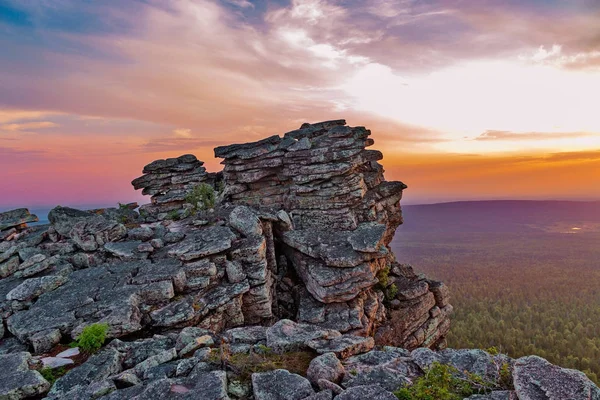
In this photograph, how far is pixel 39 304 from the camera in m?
22.4

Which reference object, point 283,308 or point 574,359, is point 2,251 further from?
point 574,359

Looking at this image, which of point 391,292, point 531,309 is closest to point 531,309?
point 531,309

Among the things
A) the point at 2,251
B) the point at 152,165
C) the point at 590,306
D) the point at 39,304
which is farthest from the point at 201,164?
the point at 590,306

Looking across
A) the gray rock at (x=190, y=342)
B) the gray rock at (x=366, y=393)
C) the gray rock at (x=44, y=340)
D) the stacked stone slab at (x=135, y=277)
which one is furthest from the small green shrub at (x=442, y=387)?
the gray rock at (x=44, y=340)

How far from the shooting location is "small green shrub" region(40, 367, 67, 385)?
15.6 m

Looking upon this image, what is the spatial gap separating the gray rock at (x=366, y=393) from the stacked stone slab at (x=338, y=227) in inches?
682

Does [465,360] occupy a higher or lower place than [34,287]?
lower

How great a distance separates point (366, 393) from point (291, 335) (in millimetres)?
5998

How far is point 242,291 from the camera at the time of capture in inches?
1048

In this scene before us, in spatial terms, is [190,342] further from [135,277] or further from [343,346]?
[135,277]

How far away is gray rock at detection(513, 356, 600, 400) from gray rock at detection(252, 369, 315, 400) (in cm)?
658

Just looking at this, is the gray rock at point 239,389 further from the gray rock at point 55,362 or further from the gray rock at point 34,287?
the gray rock at point 34,287

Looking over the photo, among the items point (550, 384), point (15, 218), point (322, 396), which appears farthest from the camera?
point (15, 218)

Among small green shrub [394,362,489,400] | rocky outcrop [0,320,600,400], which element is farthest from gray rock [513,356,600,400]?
small green shrub [394,362,489,400]
